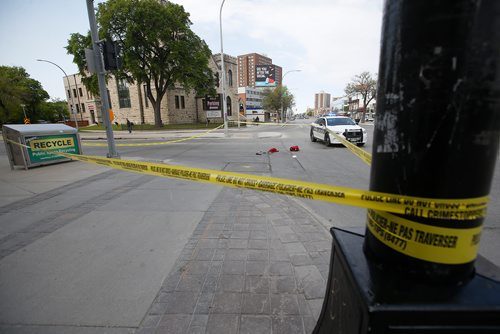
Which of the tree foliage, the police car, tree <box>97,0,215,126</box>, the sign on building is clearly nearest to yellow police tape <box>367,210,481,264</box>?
the police car

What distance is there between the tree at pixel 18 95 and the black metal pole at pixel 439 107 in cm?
5135

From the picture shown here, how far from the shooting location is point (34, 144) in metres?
8.81

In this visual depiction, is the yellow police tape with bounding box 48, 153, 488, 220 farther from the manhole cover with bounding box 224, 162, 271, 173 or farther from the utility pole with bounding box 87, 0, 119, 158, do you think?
the utility pole with bounding box 87, 0, 119, 158

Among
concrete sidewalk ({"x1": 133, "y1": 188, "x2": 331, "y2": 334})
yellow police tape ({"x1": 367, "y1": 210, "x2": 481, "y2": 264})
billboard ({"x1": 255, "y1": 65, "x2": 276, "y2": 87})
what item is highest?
billboard ({"x1": 255, "y1": 65, "x2": 276, "y2": 87})

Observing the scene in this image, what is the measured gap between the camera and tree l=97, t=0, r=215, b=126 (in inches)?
1036

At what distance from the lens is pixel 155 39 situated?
27406 mm

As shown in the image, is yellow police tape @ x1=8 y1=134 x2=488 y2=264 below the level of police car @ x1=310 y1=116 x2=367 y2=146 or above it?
above

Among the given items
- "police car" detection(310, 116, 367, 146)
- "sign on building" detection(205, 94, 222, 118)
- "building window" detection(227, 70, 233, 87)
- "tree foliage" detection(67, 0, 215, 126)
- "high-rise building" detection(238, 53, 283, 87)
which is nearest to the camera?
"police car" detection(310, 116, 367, 146)

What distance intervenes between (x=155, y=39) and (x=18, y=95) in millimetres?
27252

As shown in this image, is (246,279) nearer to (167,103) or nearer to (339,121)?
(339,121)

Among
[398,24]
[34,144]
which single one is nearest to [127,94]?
[34,144]

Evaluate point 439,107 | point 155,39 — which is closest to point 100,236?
point 439,107

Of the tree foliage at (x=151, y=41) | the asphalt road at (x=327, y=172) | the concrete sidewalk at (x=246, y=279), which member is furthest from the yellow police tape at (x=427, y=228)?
the tree foliage at (x=151, y=41)

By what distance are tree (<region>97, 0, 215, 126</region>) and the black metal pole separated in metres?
30.6
